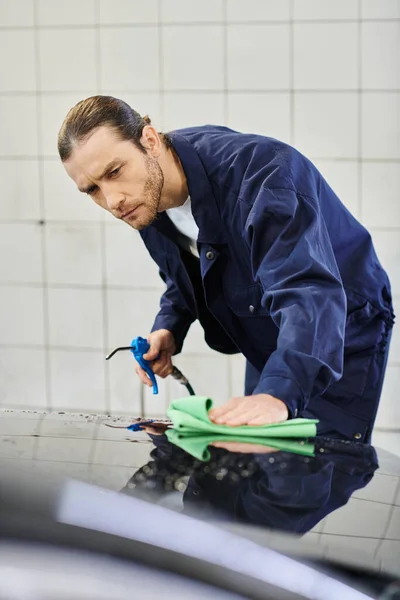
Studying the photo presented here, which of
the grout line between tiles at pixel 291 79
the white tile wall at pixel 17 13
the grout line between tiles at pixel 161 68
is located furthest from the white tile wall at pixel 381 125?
the white tile wall at pixel 17 13

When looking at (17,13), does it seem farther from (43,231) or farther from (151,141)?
(151,141)

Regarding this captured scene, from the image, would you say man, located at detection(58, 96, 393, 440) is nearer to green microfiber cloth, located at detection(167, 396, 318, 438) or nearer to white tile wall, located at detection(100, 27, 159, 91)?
green microfiber cloth, located at detection(167, 396, 318, 438)

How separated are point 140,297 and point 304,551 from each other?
2348 millimetres

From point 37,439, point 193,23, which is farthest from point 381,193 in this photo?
point 37,439

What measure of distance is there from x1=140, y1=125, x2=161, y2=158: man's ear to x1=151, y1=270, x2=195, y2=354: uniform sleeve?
0.41m

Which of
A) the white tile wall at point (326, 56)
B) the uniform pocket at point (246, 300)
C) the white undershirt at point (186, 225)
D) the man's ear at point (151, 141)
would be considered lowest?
the uniform pocket at point (246, 300)

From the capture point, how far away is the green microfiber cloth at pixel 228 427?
1.04 metres

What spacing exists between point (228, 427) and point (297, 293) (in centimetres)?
29

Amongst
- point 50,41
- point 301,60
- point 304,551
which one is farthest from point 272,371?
point 50,41

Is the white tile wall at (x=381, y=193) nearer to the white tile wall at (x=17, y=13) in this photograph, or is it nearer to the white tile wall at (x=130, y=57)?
the white tile wall at (x=130, y=57)

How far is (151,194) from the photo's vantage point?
158 centimetres

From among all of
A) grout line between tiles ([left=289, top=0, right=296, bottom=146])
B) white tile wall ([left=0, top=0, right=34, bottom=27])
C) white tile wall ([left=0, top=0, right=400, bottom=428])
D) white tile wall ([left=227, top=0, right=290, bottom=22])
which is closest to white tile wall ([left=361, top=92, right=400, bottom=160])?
white tile wall ([left=0, top=0, right=400, bottom=428])

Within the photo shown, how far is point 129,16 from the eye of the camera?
2.87m

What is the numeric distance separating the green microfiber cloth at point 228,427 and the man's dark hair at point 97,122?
0.66 m
